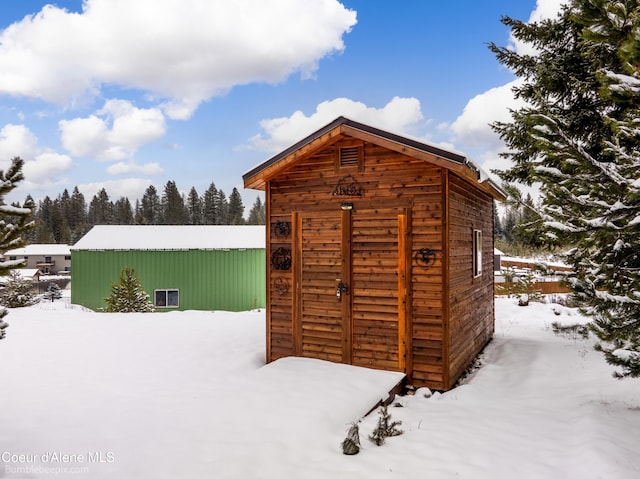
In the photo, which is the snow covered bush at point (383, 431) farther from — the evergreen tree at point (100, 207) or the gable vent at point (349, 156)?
the evergreen tree at point (100, 207)

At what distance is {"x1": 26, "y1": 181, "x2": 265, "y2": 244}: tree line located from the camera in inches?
2160

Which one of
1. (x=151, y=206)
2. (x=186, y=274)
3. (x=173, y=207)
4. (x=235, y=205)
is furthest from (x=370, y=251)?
(x=151, y=206)

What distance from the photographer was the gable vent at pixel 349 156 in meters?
6.28

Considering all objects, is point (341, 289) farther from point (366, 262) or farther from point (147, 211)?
point (147, 211)

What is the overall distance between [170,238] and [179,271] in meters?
1.91

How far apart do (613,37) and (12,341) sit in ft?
35.8

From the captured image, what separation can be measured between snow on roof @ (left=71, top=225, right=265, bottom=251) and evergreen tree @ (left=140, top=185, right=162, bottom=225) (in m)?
41.2

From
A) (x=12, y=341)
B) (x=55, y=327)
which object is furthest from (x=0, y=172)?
(x=55, y=327)

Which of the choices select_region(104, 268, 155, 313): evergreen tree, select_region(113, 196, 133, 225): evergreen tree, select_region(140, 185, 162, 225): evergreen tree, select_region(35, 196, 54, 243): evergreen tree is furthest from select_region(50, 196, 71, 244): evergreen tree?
select_region(104, 268, 155, 313): evergreen tree

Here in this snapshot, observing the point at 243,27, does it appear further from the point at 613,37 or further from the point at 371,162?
the point at 613,37

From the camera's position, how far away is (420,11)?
12.7 meters

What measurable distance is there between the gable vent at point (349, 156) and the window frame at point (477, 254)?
292 centimetres

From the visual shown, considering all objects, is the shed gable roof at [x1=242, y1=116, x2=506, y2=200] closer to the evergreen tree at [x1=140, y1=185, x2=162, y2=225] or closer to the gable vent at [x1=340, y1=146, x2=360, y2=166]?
the gable vent at [x1=340, y1=146, x2=360, y2=166]

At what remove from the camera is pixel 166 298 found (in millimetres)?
17484
